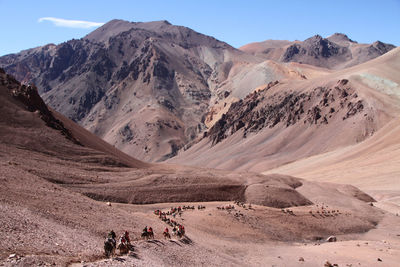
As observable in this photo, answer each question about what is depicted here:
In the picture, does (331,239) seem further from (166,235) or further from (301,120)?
(301,120)

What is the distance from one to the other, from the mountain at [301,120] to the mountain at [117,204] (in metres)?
58.2

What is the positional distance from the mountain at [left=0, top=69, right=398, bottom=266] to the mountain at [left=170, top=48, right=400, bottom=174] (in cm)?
5823

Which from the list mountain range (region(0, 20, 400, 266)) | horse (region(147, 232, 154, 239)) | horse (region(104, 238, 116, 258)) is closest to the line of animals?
horse (region(104, 238, 116, 258))

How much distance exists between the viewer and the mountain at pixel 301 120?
11388cm

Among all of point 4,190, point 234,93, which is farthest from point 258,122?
point 4,190

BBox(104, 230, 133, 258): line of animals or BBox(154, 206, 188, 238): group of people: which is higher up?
BBox(104, 230, 133, 258): line of animals

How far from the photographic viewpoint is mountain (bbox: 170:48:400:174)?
113875 mm

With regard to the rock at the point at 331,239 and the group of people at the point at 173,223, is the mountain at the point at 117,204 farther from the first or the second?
the rock at the point at 331,239

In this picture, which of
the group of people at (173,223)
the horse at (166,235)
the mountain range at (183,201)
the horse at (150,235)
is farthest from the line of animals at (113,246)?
the group of people at (173,223)

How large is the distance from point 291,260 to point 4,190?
17072 mm

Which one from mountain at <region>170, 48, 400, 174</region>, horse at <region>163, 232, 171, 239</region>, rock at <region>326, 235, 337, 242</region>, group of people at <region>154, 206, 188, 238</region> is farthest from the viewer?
mountain at <region>170, 48, 400, 174</region>

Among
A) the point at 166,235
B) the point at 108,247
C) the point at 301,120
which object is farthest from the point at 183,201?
the point at 301,120

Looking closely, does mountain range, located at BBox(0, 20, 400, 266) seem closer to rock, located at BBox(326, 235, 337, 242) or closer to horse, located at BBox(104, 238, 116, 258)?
rock, located at BBox(326, 235, 337, 242)

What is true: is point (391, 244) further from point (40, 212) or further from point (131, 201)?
point (40, 212)
